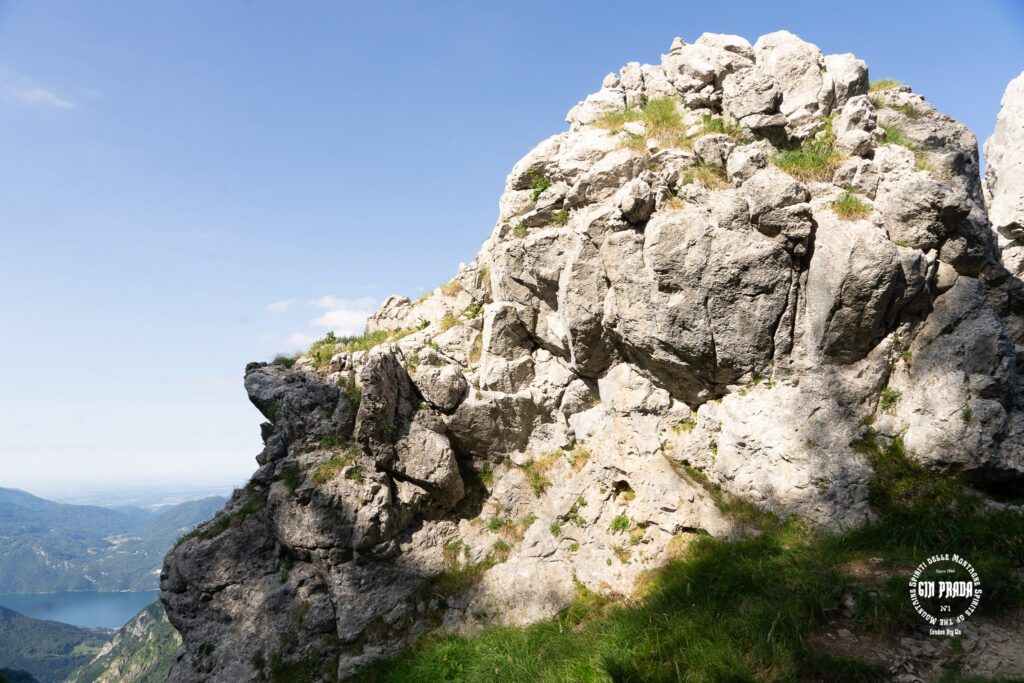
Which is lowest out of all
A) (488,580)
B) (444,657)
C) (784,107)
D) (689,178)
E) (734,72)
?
(444,657)

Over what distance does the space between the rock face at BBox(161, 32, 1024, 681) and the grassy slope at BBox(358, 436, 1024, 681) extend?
0.48 metres

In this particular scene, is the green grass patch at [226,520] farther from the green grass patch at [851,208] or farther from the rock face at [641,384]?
the green grass patch at [851,208]

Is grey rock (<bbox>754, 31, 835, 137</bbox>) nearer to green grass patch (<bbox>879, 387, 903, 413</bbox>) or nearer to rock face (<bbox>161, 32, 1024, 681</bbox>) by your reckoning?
rock face (<bbox>161, 32, 1024, 681</bbox>)

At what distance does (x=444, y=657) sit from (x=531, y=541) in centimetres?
320

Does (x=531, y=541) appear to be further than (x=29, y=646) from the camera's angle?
No

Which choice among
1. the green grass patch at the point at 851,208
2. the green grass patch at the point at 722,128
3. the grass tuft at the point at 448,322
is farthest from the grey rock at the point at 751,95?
the grass tuft at the point at 448,322

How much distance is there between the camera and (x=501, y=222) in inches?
604

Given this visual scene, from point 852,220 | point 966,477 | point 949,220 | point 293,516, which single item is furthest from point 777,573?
point 293,516

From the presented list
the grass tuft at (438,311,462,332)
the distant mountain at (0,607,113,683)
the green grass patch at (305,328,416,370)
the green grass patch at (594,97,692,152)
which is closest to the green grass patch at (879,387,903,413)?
the green grass patch at (594,97,692,152)

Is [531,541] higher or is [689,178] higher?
[689,178]

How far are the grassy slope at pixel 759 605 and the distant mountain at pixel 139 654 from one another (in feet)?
309

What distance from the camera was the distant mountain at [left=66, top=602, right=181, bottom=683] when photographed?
273ft

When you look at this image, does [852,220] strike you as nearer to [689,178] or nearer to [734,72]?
[689,178]

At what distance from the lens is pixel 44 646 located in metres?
144
